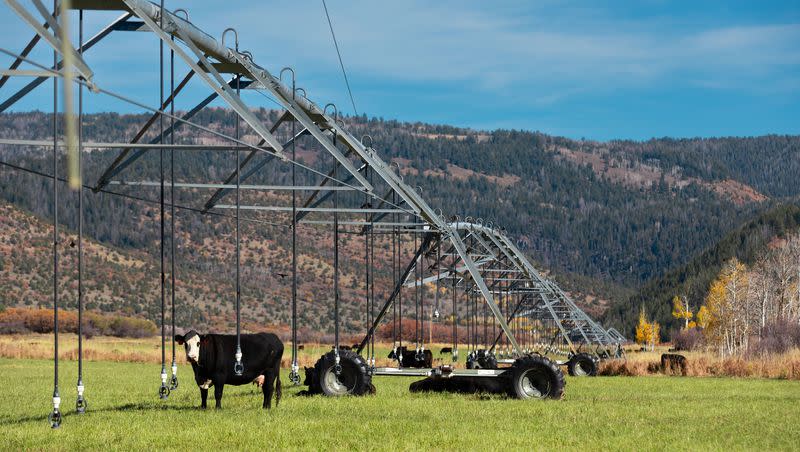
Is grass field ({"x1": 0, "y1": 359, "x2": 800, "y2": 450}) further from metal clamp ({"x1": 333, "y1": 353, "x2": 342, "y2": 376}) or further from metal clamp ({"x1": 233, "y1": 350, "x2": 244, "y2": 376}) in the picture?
metal clamp ({"x1": 333, "y1": 353, "x2": 342, "y2": 376})

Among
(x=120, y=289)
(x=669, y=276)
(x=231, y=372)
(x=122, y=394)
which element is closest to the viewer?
(x=231, y=372)

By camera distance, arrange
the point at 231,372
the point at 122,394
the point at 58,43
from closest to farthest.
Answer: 1. the point at 58,43
2. the point at 231,372
3. the point at 122,394

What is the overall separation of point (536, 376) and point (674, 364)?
22.2 m

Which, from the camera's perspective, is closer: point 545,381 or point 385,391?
point 545,381

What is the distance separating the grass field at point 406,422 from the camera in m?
15.8

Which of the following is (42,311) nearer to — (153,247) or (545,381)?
(153,247)

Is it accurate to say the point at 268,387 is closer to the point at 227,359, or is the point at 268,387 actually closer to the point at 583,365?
the point at 227,359

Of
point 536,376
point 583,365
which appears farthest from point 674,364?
point 536,376

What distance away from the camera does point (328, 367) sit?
80.3ft

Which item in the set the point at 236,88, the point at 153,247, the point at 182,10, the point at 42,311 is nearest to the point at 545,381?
the point at 236,88

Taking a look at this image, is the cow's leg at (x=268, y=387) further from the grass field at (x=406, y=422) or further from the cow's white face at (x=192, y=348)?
the cow's white face at (x=192, y=348)

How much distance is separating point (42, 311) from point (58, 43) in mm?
95919

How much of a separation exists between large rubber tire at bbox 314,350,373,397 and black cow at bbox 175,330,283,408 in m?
3.40

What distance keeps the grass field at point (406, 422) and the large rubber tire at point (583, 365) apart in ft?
53.9
